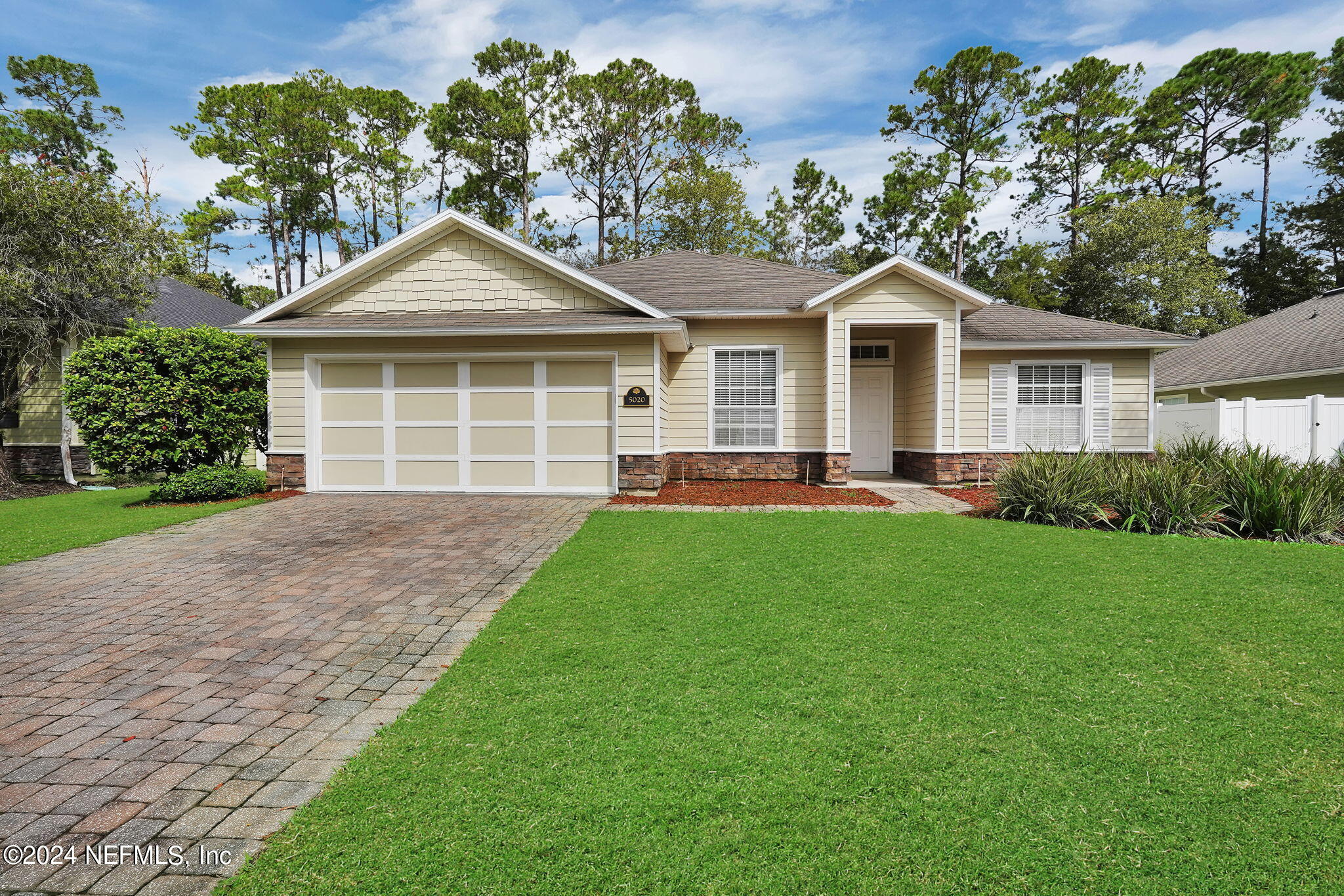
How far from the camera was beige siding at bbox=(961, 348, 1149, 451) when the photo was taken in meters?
12.4

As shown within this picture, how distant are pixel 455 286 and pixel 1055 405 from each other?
491 inches

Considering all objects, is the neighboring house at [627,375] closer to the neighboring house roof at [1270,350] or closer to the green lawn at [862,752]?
the neighboring house roof at [1270,350]

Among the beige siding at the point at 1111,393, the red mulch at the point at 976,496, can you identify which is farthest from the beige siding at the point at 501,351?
the beige siding at the point at 1111,393

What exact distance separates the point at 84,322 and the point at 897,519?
1665 centimetres

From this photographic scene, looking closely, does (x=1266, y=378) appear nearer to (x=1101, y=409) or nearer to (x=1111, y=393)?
(x=1111, y=393)

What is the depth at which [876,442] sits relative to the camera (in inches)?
533

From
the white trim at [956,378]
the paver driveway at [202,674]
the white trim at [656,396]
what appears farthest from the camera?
the white trim at [956,378]

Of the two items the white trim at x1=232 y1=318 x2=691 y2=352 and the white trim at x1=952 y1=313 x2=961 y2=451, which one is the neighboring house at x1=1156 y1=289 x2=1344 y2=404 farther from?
the white trim at x1=232 y1=318 x2=691 y2=352

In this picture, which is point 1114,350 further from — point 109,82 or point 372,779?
point 109,82

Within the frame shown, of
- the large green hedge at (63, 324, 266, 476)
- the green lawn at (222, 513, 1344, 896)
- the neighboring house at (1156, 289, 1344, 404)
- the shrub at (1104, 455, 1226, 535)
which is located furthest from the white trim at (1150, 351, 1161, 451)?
the large green hedge at (63, 324, 266, 476)

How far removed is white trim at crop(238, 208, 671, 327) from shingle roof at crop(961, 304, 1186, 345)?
23.2 feet

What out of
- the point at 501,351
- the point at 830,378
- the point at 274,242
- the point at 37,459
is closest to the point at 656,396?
the point at 501,351

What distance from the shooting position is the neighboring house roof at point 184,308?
15.0 m

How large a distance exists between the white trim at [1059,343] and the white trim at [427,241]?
6588 mm
